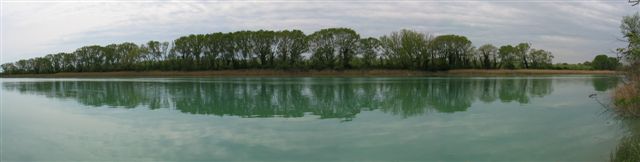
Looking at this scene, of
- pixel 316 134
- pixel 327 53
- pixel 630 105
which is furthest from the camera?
pixel 327 53

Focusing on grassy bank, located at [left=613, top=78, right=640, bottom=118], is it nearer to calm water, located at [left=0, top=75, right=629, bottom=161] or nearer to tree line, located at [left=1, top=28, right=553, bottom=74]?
calm water, located at [left=0, top=75, right=629, bottom=161]

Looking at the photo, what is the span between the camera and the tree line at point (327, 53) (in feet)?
249

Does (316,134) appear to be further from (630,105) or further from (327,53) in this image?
(327,53)

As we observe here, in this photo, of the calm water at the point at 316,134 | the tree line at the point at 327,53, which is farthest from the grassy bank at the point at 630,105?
the tree line at the point at 327,53

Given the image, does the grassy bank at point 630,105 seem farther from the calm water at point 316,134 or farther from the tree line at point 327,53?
the tree line at point 327,53

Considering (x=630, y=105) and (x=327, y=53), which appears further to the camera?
(x=327, y=53)

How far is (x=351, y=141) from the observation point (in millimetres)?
9484

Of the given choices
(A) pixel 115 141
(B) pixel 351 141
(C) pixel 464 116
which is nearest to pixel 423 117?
(C) pixel 464 116

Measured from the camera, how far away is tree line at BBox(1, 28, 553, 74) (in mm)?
76000

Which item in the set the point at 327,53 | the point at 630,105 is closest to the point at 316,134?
the point at 630,105

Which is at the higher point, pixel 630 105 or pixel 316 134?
pixel 630 105

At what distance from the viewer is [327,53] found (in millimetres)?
76938

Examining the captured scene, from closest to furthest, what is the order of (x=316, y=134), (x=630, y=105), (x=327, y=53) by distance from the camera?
(x=316, y=134)
(x=630, y=105)
(x=327, y=53)

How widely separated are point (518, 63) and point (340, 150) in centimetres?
8345
